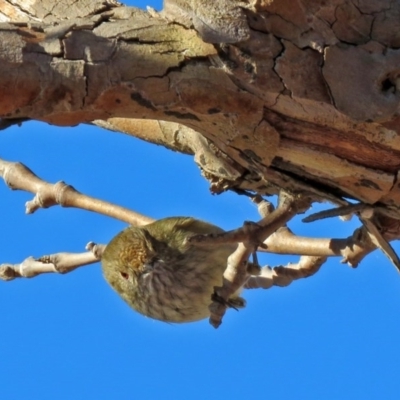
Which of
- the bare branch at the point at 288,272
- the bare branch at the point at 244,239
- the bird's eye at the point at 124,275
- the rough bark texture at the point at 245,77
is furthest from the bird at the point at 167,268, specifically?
the rough bark texture at the point at 245,77

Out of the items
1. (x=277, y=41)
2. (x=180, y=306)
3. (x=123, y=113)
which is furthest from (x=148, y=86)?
(x=180, y=306)

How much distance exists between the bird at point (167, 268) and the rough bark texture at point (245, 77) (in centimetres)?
127

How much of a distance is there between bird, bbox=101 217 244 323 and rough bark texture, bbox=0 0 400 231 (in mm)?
1272

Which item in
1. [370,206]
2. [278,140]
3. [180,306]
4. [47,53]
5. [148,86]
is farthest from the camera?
[180,306]

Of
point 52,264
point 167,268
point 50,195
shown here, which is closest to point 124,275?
point 167,268

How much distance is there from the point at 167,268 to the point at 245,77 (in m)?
1.55

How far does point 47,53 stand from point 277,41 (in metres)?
0.53

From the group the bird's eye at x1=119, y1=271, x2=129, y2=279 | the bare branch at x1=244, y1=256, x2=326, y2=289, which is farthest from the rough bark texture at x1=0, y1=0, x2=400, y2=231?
the bird's eye at x1=119, y1=271, x2=129, y2=279

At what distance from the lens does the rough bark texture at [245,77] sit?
158 centimetres

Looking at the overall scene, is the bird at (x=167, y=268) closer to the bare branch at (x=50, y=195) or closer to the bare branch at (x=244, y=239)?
the bare branch at (x=50, y=195)

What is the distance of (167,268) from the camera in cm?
310

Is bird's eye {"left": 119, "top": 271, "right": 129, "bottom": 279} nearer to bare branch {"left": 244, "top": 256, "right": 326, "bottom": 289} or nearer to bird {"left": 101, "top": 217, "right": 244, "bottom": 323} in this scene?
bird {"left": 101, "top": 217, "right": 244, "bottom": 323}

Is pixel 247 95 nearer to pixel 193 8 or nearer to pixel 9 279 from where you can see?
pixel 193 8

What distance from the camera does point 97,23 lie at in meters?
1.71
